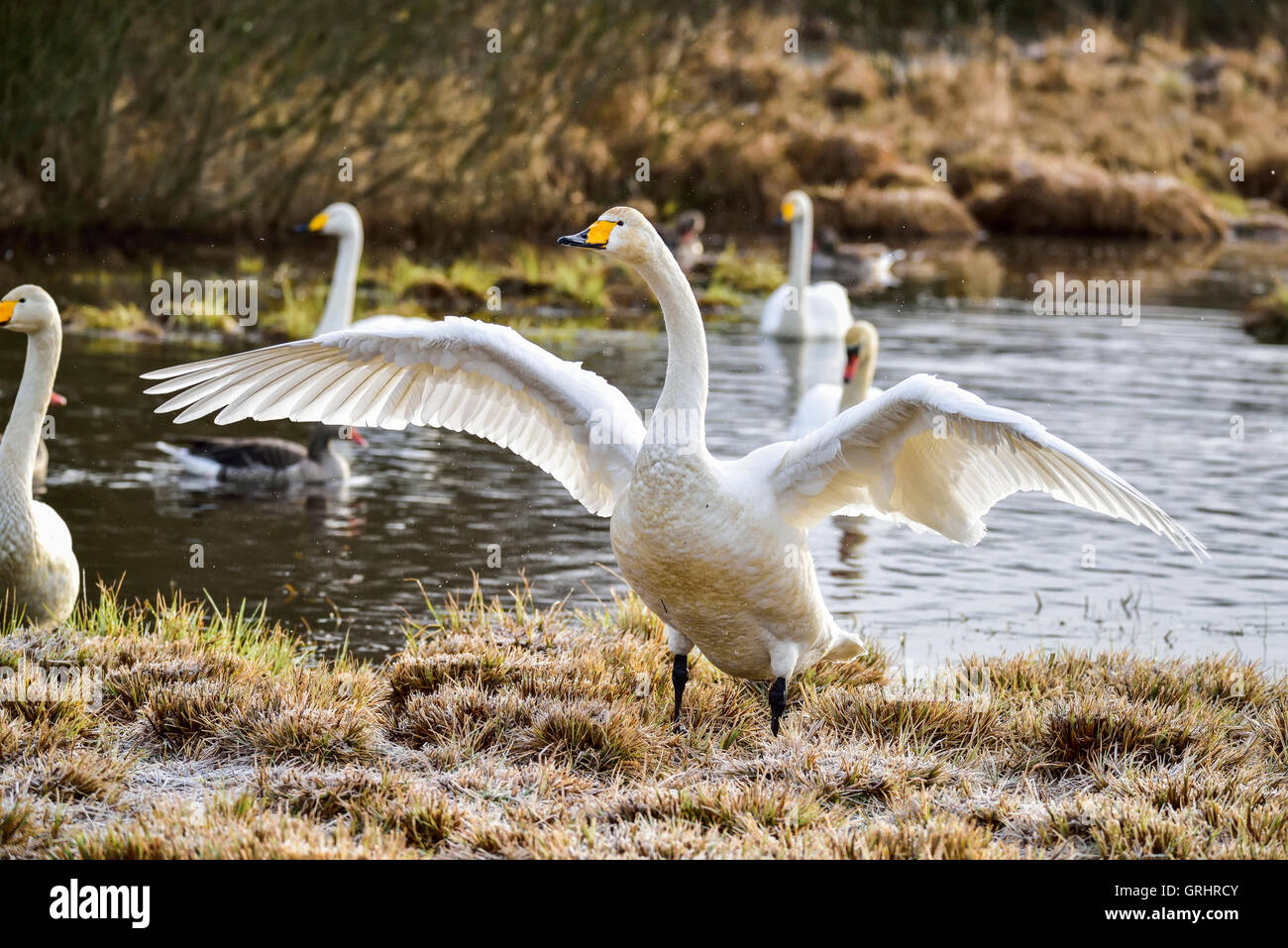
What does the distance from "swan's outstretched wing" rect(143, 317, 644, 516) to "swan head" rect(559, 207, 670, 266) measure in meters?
0.67

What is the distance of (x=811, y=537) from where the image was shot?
976 centimetres

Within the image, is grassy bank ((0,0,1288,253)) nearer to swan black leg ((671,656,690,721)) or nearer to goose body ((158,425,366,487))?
goose body ((158,425,366,487))

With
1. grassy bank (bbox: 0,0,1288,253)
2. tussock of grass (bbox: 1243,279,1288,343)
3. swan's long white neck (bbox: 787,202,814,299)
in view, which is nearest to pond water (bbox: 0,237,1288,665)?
swan's long white neck (bbox: 787,202,814,299)

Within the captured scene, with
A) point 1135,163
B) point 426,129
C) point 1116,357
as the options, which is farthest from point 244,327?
point 1135,163

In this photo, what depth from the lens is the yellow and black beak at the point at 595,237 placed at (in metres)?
5.21

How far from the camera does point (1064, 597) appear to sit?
837 centimetres

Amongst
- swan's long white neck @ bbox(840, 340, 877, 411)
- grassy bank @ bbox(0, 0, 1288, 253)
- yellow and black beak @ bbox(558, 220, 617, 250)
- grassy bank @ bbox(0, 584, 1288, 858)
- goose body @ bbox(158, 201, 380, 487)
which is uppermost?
grassy bank @ bbox(0, 0, 1288, 253)

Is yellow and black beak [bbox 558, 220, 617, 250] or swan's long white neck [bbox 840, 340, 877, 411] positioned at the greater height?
yellow and black beak [bbox 558, 220, 617, 250]

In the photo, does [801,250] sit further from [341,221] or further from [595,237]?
[595,237]

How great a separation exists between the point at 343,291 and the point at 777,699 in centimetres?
744

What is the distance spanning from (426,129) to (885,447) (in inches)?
641

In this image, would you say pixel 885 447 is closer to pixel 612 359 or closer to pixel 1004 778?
pixel 1004 778

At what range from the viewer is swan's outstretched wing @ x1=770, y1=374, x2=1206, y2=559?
4922 millimetres

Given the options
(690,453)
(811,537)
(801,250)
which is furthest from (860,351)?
(801,250)
